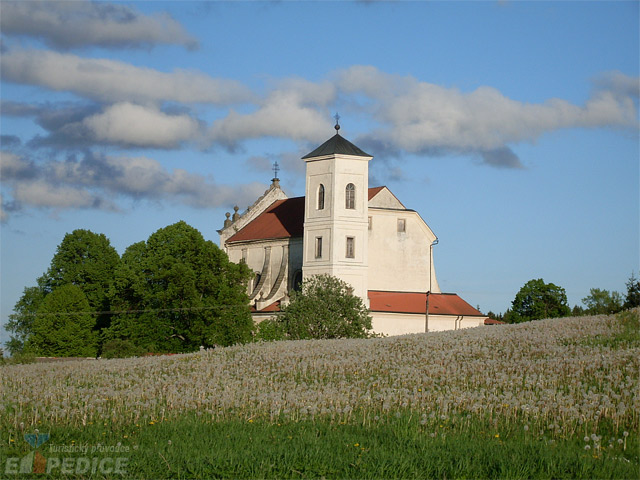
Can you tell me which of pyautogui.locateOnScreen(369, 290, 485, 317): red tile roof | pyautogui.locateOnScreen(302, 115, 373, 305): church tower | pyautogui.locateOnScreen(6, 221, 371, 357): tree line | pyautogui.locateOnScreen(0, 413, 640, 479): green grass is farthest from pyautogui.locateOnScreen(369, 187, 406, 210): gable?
pyautogui.locateOnScreen(0, 413, 640, 479): green grass

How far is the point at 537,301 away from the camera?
105 metres

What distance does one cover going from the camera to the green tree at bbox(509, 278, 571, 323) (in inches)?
4092

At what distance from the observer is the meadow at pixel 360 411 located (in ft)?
50.3

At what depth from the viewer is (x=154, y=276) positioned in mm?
73812

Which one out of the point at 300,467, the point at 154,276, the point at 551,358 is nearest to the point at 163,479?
the point at 300,467

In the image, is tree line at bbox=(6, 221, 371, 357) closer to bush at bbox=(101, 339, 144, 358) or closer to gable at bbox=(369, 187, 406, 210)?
bush at bbox=(101, 339, 144, 358)

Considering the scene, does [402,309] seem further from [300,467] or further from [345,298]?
[300,467]

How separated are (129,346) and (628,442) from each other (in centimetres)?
3906

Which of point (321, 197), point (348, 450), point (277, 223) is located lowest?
point (348, 450)

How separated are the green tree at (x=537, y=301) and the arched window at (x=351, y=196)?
34662mm

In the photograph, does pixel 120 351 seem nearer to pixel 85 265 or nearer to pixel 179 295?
pixel 179 295

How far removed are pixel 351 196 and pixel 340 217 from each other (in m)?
2.13

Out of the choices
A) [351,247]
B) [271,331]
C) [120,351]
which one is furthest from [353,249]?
[120,351]

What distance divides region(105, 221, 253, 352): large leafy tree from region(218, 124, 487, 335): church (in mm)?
7559
